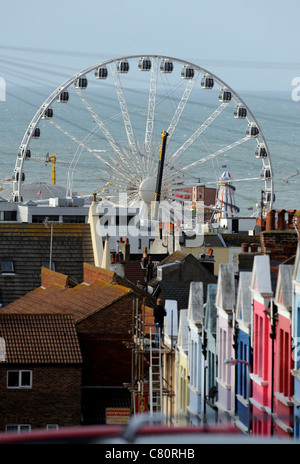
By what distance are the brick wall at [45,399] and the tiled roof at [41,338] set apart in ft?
1.35

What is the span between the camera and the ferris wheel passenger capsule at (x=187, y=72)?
346ft

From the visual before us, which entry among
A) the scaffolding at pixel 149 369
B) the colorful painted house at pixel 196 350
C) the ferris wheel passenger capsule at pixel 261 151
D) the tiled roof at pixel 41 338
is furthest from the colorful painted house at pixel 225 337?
the ferris wheel passenger capsule at pixel 261 151

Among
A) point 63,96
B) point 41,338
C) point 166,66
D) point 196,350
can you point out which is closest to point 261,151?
point 166,66

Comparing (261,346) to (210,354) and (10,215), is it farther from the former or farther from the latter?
(10,215)

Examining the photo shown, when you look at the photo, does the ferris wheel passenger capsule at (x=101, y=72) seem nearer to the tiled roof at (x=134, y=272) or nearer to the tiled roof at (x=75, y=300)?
the tiled roof at (x=134, y=272)

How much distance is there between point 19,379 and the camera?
43.5 meters

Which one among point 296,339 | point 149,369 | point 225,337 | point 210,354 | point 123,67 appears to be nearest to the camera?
point 296,339

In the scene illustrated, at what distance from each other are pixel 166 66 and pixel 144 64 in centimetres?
187

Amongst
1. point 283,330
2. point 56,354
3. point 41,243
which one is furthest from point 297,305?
point 41,243

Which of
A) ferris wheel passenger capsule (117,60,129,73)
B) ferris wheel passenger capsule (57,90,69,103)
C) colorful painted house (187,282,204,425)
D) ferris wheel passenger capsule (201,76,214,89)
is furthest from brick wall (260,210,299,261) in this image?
ferris wheel passenger capsule (201,76,214,89)

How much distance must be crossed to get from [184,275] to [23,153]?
59240 mm

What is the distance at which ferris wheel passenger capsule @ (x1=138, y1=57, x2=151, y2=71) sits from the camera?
344ft

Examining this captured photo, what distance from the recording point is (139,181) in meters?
111
